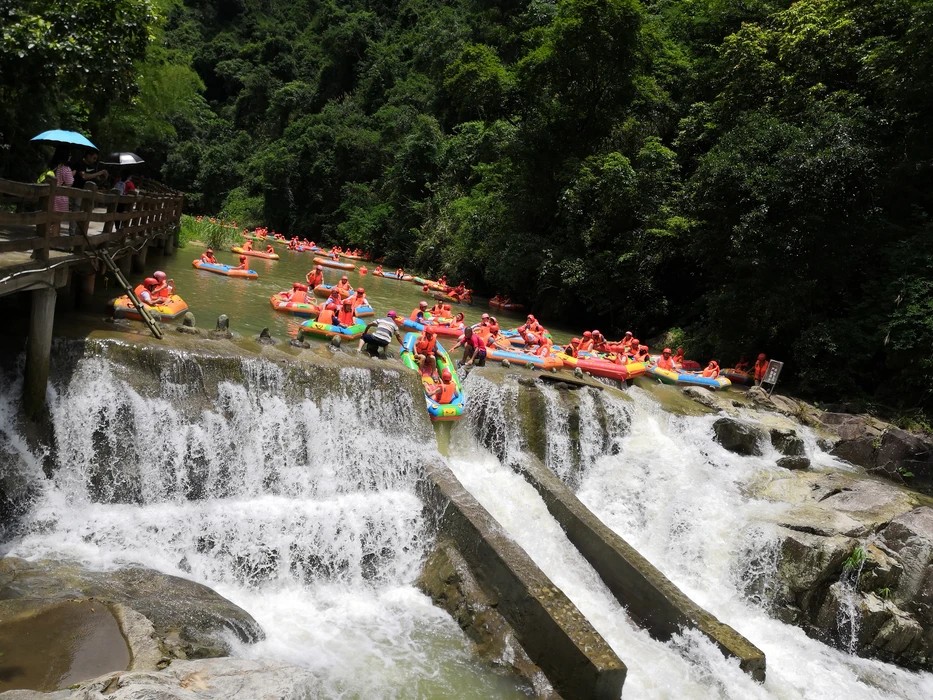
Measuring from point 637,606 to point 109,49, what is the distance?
12.5 metres

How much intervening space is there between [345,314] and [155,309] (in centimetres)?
428

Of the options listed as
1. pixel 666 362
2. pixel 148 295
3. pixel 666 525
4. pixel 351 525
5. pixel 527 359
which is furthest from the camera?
pixel 666 362

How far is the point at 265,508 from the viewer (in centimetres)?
876

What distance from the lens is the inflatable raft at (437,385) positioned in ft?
37.7

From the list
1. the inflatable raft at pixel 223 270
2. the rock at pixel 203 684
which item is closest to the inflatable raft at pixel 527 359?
the inflatable raft at pixel 223 270

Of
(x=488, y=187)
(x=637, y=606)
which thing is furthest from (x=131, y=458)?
(x=488, y=187)

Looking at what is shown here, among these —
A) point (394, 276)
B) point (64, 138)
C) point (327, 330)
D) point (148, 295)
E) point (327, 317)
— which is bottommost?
point (327, 330)

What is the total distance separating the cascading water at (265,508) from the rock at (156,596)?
0.30 meters

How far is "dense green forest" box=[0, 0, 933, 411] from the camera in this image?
1522 centimetres

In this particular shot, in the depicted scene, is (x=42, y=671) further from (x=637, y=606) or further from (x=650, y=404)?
(x=650, y=404)

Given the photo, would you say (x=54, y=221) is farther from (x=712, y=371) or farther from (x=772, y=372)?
(x=772, y=372)

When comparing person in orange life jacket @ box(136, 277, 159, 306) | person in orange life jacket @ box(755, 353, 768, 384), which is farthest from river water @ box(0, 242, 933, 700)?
person in orange life jacket @ box(755, 353, 768, 384)

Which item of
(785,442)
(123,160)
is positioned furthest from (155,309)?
(785,442)

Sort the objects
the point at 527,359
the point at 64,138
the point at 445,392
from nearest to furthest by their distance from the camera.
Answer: the point at 64,138 < the point at 445,392 < the point at 527,359
